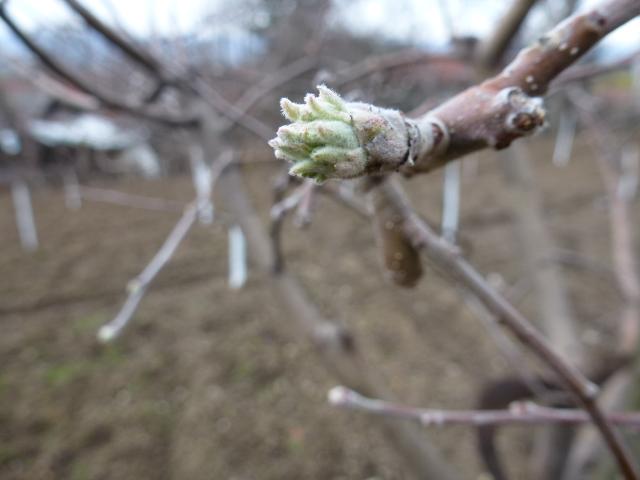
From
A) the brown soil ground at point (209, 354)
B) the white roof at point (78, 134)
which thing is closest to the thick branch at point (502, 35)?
the brown soil ground at point (209, 354)

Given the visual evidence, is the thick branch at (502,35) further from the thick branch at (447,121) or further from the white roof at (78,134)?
the white roof at (78,134)

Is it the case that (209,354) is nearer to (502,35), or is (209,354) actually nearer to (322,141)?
(502,35)

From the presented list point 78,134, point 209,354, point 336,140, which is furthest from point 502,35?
point 78,134

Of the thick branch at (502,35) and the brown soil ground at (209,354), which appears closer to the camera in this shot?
the thick branch at (502,35)

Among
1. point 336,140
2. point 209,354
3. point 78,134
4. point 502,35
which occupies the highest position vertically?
point 78,134

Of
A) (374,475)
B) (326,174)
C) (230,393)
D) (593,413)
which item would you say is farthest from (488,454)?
(326,174)

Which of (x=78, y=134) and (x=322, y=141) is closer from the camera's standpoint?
(x=322, y=141)

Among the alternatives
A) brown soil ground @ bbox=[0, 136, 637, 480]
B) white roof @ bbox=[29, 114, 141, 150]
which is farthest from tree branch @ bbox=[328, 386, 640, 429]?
white roof @ bbox=[29, 114, 141, 150]
